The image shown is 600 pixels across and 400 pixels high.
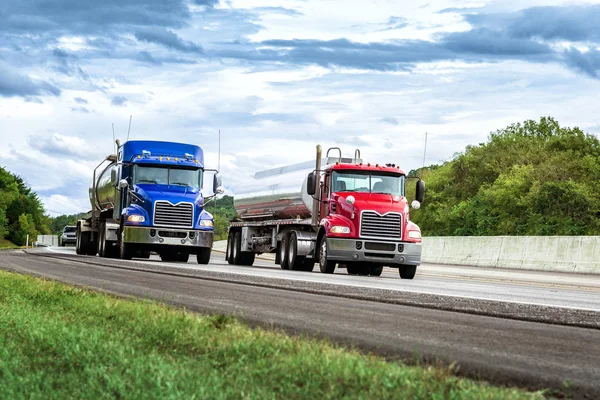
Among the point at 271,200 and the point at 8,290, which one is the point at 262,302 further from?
the point at 271,200

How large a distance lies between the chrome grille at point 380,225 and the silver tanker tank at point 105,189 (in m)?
11.3

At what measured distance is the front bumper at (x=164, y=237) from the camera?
33062 millimetres

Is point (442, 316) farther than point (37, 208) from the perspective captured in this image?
No

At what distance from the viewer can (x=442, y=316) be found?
1228 cm

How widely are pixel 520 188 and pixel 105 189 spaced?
46.8 meters

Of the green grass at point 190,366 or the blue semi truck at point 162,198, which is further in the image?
the blue semi truck at point 162,198

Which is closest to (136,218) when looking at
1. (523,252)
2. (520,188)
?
(523,252)

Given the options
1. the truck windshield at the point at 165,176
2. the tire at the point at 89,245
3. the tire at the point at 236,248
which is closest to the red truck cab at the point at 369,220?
the truck windshield at the point at 165,176

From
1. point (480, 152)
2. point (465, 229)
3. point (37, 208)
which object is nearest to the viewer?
point (465, 229)

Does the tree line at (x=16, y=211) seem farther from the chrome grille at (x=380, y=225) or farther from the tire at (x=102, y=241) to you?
the chrome grille at (x=380, y=225)

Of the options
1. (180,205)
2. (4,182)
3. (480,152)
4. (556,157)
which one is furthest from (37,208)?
(180,205)

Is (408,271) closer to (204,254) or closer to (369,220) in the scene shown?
(369,220)

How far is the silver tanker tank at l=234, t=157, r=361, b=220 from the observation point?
101ft

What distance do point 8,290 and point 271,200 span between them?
19.2 metres
